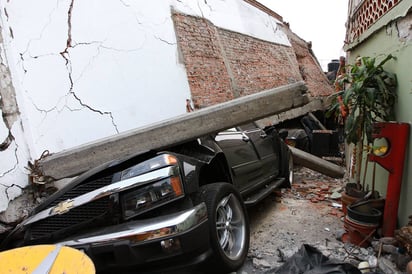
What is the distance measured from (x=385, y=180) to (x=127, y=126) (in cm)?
365

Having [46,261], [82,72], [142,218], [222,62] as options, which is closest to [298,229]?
[142,218]

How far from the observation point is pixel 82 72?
15.5 feet

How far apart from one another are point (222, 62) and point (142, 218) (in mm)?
6240

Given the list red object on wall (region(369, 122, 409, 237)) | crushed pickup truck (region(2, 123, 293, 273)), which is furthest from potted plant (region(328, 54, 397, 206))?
crushed pickup truck (region(2, 123, 293, 273))

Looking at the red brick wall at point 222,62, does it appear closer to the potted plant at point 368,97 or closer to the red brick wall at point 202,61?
the red brick wall at point 202,61

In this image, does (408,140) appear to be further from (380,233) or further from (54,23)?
(54,23)

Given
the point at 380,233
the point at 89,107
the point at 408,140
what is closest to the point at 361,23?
the point at 408,140

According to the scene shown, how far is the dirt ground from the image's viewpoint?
297 cm

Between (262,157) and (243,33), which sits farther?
(243,33)

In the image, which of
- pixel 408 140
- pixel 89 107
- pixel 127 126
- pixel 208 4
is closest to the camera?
pixel 408 140

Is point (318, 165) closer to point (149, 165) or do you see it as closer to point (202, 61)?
point (202, 61)

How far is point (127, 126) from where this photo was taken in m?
5.12

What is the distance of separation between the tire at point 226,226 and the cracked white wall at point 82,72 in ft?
7.73

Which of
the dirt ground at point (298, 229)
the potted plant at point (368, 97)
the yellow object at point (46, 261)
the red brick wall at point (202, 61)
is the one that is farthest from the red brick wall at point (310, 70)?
the yellow object at point (46, 261)
